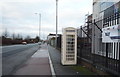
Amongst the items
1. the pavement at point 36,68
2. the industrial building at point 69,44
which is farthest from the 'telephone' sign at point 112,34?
the industrial building at point 69,44

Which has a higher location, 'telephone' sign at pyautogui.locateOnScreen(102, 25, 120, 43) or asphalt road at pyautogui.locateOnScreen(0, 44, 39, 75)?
'telephone' sign at pyautogui.locateOnScreen(102, 25, 120, 43)

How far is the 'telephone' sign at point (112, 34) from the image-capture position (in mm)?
7796

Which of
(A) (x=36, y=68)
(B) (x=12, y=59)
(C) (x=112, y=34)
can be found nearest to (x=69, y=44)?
(A) (x=36, y=68)

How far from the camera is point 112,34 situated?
27.0 ft

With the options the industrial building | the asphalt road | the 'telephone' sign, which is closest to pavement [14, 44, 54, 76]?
the asphalt road

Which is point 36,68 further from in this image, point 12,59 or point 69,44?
point 12,59

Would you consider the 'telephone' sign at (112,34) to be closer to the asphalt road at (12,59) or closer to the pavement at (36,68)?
the pavement at (36,68)

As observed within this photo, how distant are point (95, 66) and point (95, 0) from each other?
11360 millimetres

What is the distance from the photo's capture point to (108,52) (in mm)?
9773

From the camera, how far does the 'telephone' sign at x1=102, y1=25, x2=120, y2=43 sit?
7.80 m

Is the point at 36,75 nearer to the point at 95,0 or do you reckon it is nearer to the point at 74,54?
the point at 74,54

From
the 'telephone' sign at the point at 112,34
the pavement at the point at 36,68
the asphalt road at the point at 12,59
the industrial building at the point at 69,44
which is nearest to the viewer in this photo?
the 'telephone' sign at the point at 112,34

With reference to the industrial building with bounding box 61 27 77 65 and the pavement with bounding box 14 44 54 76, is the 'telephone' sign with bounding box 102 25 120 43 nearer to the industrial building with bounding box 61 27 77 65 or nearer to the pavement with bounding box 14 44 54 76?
the pavement with bounding box 14 44 54 76

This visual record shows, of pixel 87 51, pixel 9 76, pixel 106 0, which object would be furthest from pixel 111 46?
pixel 106 0
